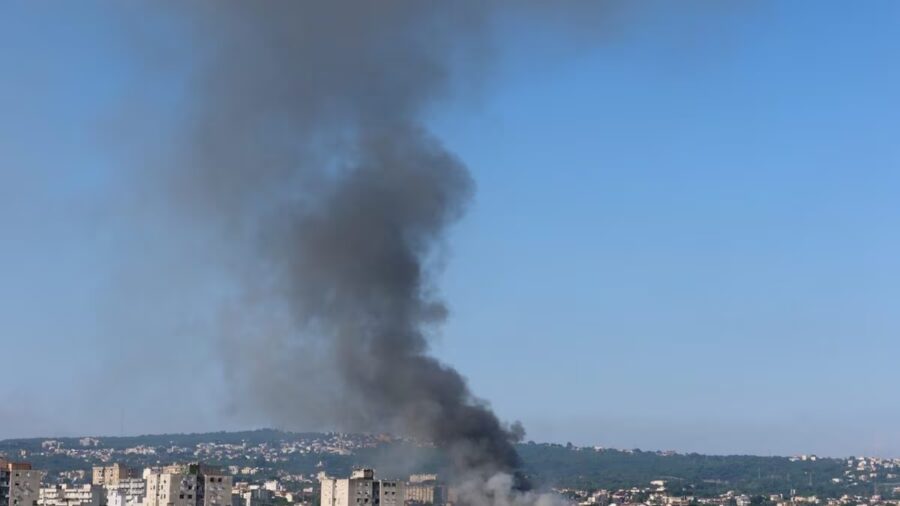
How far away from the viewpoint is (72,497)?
363 ft

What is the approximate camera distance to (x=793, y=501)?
7264 inches

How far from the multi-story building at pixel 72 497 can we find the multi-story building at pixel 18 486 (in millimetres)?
14284

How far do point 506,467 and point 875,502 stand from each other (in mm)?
122838

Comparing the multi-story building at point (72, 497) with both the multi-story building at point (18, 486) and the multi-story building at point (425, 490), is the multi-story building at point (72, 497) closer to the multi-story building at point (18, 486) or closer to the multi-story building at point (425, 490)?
the multi-story building at point (18, 486)

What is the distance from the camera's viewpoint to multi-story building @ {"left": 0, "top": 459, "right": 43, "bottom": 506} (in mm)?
78625

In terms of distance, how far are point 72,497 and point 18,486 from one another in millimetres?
32380

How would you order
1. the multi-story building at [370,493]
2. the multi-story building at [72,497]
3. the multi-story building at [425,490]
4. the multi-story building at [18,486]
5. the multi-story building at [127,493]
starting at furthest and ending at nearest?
the multi-story building at [72,497] → the multi-story building at [127,493] → the multi-story building at [425,490] → the multi-story building at [18,486] → the multi-story building at [370,493]

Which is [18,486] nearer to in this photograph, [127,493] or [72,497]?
[127,493]

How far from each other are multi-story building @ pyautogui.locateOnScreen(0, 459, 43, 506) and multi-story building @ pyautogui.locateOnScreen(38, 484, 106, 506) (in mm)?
14284

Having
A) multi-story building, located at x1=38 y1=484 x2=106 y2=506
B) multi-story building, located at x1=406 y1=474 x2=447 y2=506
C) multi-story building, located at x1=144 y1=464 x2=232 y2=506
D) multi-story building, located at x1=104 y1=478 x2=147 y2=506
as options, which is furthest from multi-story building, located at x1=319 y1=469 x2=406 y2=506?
multi-story building, located at x1=38 y1=484 x2=106 y2=506

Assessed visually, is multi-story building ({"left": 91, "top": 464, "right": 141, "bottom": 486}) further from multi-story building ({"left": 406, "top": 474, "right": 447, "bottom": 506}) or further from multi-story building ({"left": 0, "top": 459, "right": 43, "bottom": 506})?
multi-story building ({"left": 0, "top": 459, "right": 43, "bottom": 506})

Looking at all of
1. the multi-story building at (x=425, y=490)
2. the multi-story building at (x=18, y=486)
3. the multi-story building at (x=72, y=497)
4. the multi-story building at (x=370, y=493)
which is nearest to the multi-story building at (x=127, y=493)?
the multi-story building at (x=72, y=497)

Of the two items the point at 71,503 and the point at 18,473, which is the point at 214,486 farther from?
the point at 71,503

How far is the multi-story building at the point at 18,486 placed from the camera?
78.6 metres
